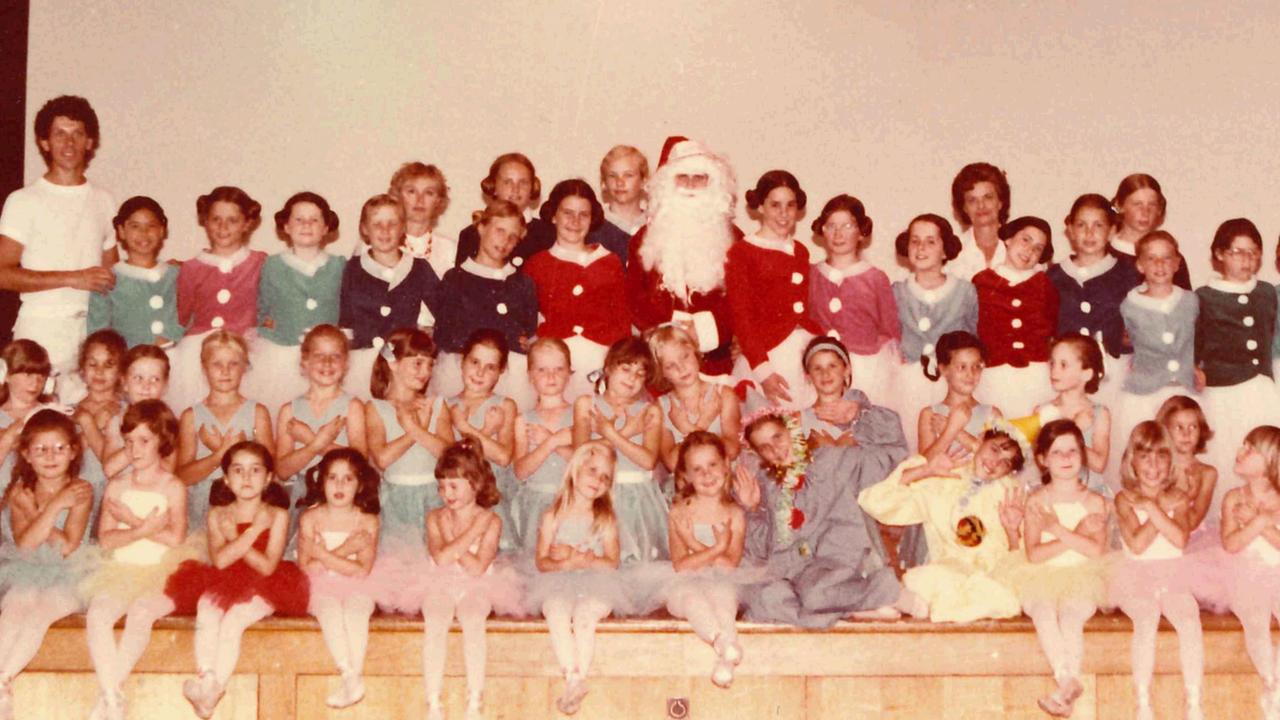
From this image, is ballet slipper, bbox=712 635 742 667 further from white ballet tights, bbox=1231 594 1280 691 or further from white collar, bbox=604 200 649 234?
white collar, bbox=604 200 649 234

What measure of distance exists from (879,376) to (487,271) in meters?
1.50

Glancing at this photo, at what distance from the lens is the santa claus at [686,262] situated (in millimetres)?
→ 6016

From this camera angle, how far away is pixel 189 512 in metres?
5.42

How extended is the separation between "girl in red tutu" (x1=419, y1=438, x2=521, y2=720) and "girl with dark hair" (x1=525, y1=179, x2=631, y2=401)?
2.54ft

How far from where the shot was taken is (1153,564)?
16.5 ft

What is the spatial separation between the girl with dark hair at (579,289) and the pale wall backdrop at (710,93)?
1080 millimetres

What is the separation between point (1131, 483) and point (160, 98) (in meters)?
4.38

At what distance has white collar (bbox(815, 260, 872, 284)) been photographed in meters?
5.99

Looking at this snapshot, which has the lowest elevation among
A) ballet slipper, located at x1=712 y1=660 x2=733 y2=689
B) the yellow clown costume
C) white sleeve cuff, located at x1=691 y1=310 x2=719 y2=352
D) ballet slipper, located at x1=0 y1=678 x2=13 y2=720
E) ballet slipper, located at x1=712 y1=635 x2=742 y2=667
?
ballet slipper, located at x1=0 y1=678 x2=13 y2=720

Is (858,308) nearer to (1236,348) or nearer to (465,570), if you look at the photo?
(1236,348)

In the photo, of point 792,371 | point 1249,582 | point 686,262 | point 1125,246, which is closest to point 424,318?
point 686,262

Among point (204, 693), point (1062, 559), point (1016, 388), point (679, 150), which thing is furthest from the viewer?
point (679, 150)

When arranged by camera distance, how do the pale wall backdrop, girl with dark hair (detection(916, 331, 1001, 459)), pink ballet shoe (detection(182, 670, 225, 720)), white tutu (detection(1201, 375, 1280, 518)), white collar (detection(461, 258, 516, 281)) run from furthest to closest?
the pale wall backdrop
white collar (detection(461, 258, 516, 281))
white tutu (detection(1201, 375, 1280, 518))
girl with dark hair (detection(916, 331, 1001, 459))
pink ballet shoe (detection(182, 670, 225, 720))

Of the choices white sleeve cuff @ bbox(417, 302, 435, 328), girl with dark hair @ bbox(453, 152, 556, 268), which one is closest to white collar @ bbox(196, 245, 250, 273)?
white sleeve cuff @ bbox(417, 302, 435, 328)
